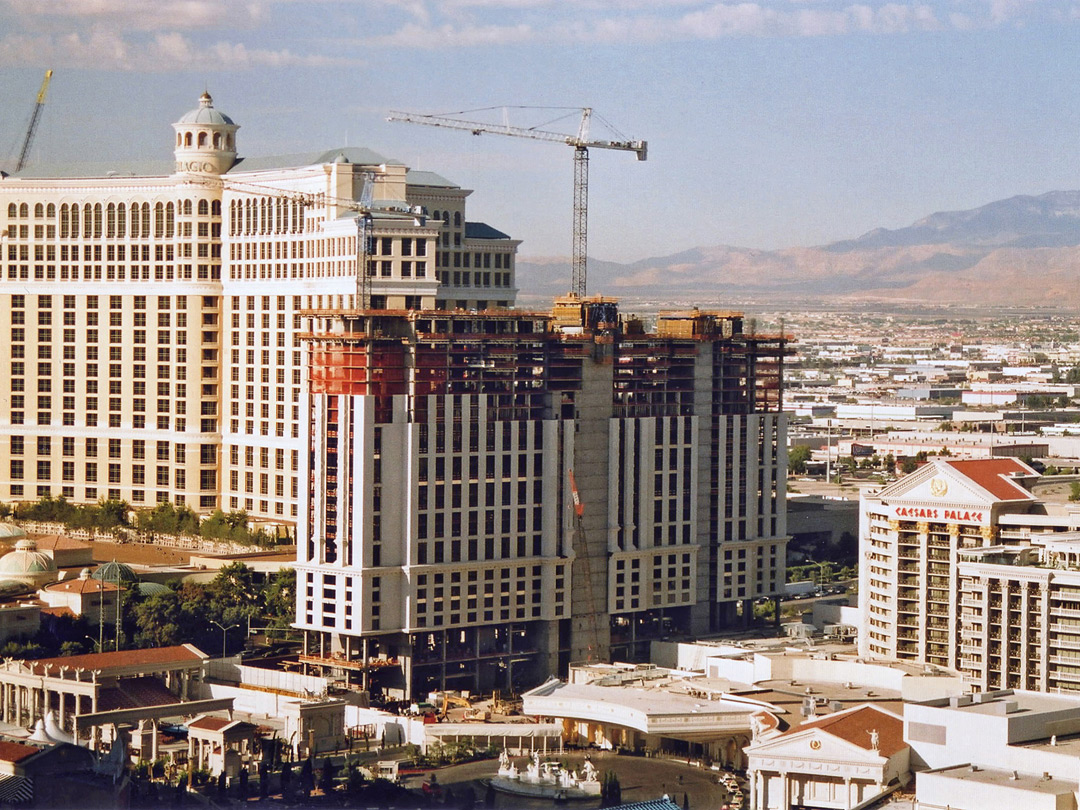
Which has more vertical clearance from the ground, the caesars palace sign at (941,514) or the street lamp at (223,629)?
the caesars palace sign at (941,514)

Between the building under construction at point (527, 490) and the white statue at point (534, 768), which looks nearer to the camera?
the white statue at point (534, 768)

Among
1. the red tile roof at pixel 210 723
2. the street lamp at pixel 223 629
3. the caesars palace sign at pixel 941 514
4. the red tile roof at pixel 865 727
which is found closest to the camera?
the red tile roof at pixel 865 727

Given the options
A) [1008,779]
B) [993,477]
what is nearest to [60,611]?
[993,477]

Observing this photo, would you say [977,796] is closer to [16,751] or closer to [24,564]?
[16,751]

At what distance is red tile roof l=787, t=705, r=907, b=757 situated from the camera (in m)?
91.9

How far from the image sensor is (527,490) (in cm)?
12119

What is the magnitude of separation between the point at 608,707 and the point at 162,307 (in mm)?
55924

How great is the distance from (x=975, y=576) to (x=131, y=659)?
3920 cm

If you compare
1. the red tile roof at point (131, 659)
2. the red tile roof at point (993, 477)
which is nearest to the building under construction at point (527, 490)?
the red tile roof at point (131, 659)

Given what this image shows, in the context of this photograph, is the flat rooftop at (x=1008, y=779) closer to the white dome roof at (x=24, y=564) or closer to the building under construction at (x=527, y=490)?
the building under construction at (x=527, y=490)

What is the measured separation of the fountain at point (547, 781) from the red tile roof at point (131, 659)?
1846 cm

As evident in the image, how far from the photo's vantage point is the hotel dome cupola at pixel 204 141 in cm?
15238

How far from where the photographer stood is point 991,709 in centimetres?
8875

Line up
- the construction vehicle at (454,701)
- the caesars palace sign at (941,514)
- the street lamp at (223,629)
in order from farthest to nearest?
the street lamp at (223,629) → the caesars palace sign at (941,514) → the construction vehicle at (454,701)
